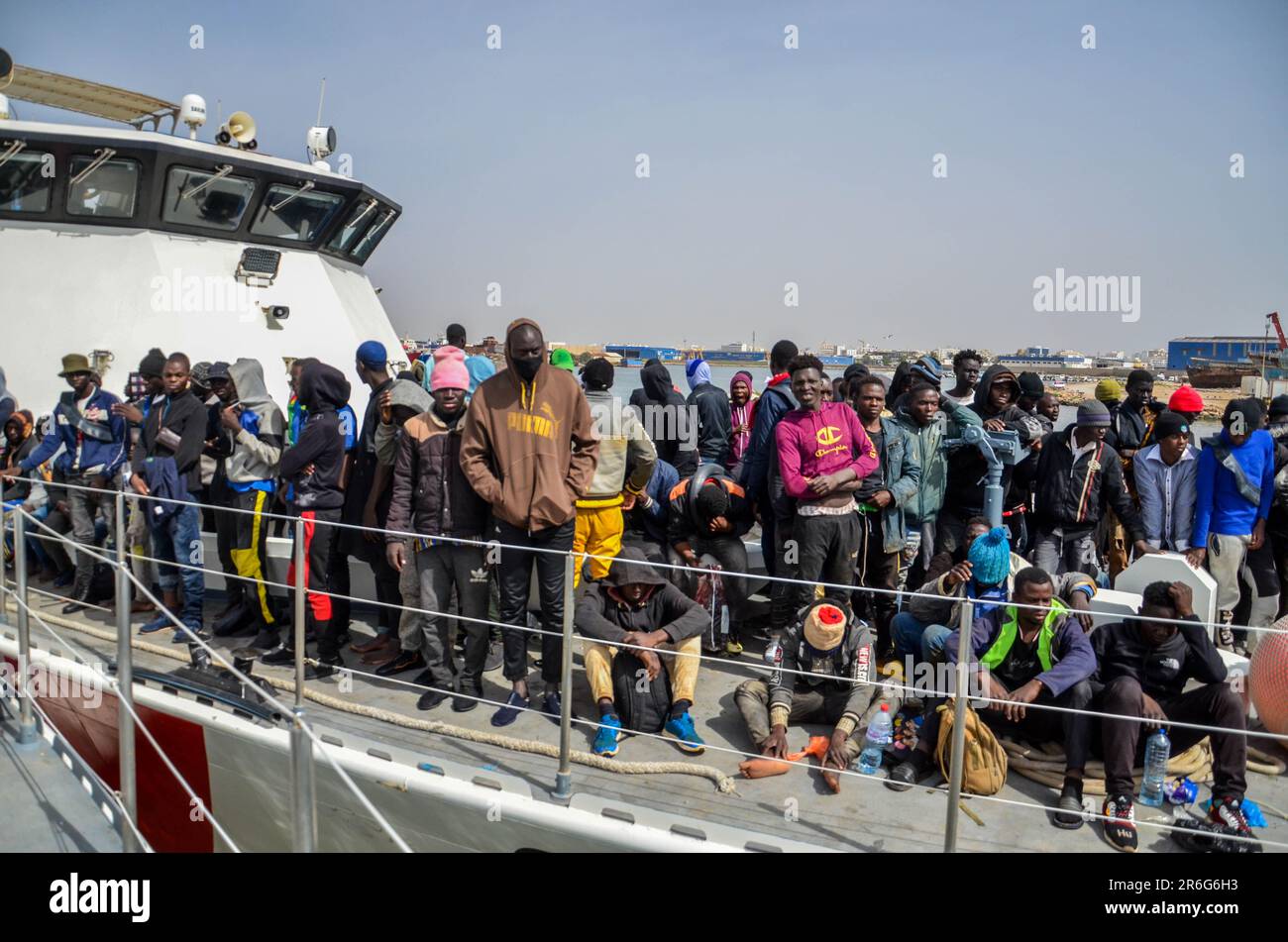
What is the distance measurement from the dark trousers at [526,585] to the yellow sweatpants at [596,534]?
0.54 m

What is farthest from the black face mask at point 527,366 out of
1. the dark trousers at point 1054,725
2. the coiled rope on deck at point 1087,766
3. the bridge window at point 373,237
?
the bridge window at point 373,237

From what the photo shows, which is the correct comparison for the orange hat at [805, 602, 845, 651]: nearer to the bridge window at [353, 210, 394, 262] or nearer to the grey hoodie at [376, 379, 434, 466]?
the grey hoodie at [376, 379, 434, 466]

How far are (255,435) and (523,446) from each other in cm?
208

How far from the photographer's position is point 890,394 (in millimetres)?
6562

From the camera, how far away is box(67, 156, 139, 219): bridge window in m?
6.68

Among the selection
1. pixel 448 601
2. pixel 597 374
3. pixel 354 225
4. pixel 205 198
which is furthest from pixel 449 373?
pixel 354 225

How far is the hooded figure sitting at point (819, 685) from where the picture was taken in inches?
145

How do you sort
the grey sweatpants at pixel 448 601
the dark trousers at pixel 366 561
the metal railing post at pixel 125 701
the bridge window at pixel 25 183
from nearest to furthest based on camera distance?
the metal railing post at pixel 125 701, the grey sweatpants at pixel 448 601, the dark trousers at pixel 366 561, the bridge window at pixel 25 183

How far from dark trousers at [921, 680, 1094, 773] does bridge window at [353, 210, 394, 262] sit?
7324mm

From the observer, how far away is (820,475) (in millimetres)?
4449

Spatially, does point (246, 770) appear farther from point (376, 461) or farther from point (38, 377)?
point (38, 377)

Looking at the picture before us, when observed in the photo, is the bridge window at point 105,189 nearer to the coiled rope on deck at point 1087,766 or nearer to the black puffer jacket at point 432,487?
the black puffer jacket at point 432,487

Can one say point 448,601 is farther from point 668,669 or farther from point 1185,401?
point 1185,401
